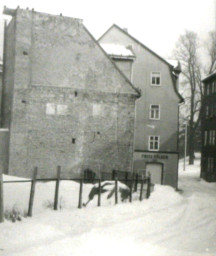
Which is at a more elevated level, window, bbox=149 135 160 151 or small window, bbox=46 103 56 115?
small window, bbox=46 103 56 115

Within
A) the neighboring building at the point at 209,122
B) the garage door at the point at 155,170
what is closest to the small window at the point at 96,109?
the neighboring building at the point at 209,122

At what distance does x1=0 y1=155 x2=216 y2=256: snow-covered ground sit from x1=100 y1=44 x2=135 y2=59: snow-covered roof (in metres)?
7.04

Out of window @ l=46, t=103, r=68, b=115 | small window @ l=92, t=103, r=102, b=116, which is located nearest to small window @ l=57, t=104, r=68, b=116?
window @ l=46, t=103, r=68, b=115

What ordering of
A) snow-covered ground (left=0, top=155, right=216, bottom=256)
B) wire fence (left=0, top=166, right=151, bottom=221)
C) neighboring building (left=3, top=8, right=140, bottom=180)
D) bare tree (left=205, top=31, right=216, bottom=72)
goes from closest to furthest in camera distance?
1. snow-covered ground (left=0, top=155, right=216, bottom=256)
2. bare tree (left=205, top=31, right=216, bottom=72)
3. wire fence (left=0, top=166, right=151, bottom=221)
4. neighboring building (left=3, top=8, right=140, bottom=180)

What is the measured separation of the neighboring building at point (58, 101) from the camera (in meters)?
9.11

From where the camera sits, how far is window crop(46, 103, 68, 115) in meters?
9.54

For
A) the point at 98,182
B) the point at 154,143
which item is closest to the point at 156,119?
the point at 154,143

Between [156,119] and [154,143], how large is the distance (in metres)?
0.86

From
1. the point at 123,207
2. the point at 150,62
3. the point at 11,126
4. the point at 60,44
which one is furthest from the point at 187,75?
the point at 150,62

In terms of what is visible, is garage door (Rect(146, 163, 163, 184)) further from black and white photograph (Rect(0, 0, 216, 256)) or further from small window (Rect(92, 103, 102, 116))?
small window (Rect(92, 103, 102, 116))

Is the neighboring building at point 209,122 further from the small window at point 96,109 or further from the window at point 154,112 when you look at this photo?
the small window at point 96,109

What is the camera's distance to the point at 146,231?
454 cm

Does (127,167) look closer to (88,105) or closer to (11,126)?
(88,105)

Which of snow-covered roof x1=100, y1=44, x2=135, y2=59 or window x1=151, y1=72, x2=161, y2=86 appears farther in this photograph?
window x1=151, y1=72, x2=161, y2=86
